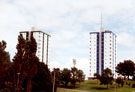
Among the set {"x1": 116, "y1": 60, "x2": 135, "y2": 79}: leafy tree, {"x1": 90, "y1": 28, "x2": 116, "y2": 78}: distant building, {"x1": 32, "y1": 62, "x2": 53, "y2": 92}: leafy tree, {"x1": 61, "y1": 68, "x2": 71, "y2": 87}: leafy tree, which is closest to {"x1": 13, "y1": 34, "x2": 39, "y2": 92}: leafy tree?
{"x1": 32, "y1": 62, "x2": 53, "y2": 92}: leafy tree

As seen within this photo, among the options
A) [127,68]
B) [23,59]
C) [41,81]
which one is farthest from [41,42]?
[23,59]

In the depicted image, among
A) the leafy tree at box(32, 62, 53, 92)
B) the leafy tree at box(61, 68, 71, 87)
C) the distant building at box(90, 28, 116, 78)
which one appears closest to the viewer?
the leafy tree at box(32, 62, 53, 92)

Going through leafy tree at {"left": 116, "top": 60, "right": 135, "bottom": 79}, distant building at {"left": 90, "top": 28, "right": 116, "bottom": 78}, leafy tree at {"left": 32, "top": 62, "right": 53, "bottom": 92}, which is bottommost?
leafy tree at {"left": 32, "top": 62, "right": 53, "bottom": 92}

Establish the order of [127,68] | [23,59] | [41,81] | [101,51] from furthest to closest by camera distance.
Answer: [101,51] < [127,68] < [41,81] < [23,59]

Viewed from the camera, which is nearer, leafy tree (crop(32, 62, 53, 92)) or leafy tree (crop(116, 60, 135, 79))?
leafy tree (crop(32, 62, 53, 92))

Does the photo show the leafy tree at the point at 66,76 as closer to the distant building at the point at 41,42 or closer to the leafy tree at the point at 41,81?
the leafy tree at the point at 41,81

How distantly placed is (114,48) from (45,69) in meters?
117

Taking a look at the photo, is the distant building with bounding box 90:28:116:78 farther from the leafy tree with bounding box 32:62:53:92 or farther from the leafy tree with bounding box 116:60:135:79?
the leafy tree with bounding box 32:62:53:92

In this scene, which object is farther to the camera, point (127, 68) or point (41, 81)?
point (127, 68)

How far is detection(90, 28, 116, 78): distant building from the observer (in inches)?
7190

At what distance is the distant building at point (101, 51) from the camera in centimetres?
18262

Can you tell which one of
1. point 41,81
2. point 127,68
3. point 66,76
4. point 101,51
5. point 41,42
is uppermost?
point 41,42

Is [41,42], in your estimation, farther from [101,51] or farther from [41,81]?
[41,81]

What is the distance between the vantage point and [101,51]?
184 meters
